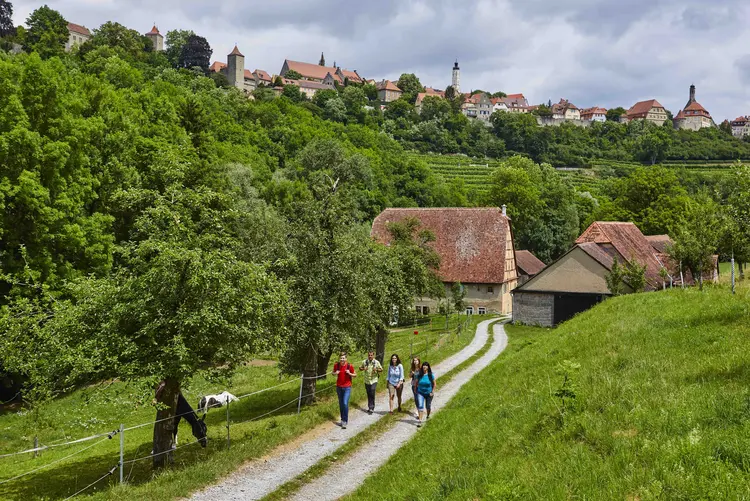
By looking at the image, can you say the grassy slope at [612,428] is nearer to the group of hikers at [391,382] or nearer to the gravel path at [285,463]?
the group of hikers at [391,382]

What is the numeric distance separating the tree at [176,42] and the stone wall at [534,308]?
128349 mm

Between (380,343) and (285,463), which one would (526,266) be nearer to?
(380,343)

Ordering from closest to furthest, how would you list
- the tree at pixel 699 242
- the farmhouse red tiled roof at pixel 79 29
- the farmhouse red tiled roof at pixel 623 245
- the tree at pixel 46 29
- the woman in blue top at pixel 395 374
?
the woman in blue top at pixel 395 374, the tree at pixel 699 242, the farmhouse red tiled roof at pixel 623 245, the tree at pixel 46 29, the farmhouse red tiled roof at pixel 79 29

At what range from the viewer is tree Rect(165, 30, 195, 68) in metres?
149

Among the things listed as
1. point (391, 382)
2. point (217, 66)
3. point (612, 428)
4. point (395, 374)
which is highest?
point (217, 66)

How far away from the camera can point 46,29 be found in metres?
105

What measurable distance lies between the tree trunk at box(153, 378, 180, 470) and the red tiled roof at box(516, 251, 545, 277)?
58.3 m

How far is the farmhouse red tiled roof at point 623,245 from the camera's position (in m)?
46.8

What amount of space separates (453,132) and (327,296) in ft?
514

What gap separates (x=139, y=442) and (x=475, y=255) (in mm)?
44311

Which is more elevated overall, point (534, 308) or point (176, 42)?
point (176, 42)

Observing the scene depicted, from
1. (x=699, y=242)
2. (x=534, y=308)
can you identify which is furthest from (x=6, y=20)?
(x=699, y=242)

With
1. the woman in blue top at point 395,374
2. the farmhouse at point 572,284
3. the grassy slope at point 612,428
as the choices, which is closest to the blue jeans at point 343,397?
the woman in blue top at point 395,374

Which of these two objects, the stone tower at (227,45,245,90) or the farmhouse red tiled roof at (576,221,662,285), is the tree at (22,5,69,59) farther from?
the farmhouse red tiled roof at (576,221,662,285)
